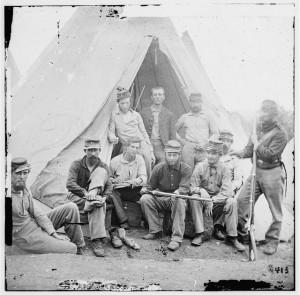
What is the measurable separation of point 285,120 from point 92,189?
209 centimetres

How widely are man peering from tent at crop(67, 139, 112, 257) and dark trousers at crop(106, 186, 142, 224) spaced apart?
0.07 m

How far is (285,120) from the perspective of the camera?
580 cm

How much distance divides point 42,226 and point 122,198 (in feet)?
2.78

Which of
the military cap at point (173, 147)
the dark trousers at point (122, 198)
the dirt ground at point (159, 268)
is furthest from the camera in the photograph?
the military cap at point (173, 147)

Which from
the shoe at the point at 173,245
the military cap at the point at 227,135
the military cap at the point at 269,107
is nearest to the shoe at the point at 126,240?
the shoe at the point at 173,245

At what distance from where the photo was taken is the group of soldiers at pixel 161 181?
5.67 meters

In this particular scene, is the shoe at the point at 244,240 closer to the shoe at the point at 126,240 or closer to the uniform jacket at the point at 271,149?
the uniform jacket at the point at 271,149

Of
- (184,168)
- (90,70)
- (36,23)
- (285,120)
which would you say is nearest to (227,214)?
(184,168)

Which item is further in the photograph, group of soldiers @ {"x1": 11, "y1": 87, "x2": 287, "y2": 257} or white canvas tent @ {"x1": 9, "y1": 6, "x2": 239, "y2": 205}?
white canvas tent @ {"x1": 9, "y1": 6, "x2": 239, "y2": 205}

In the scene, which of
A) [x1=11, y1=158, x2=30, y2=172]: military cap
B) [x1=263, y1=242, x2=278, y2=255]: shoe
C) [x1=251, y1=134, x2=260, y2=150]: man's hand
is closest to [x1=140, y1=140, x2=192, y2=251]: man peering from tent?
[x1=251, y1=134, x2=260, y2=150]: man's hand

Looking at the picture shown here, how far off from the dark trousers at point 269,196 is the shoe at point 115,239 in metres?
1.23

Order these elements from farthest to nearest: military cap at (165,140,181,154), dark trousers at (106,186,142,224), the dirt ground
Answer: military cap at (165,140,181,154) < dark trousers at (106,186,142,224) < the dirt ground

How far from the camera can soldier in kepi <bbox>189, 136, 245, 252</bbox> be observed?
18.7ft

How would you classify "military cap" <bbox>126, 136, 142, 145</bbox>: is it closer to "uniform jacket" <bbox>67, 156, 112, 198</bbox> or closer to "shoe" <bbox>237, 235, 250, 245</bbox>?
"uniform jacket" <bbox>67, 156, 112, 198</bbox>
